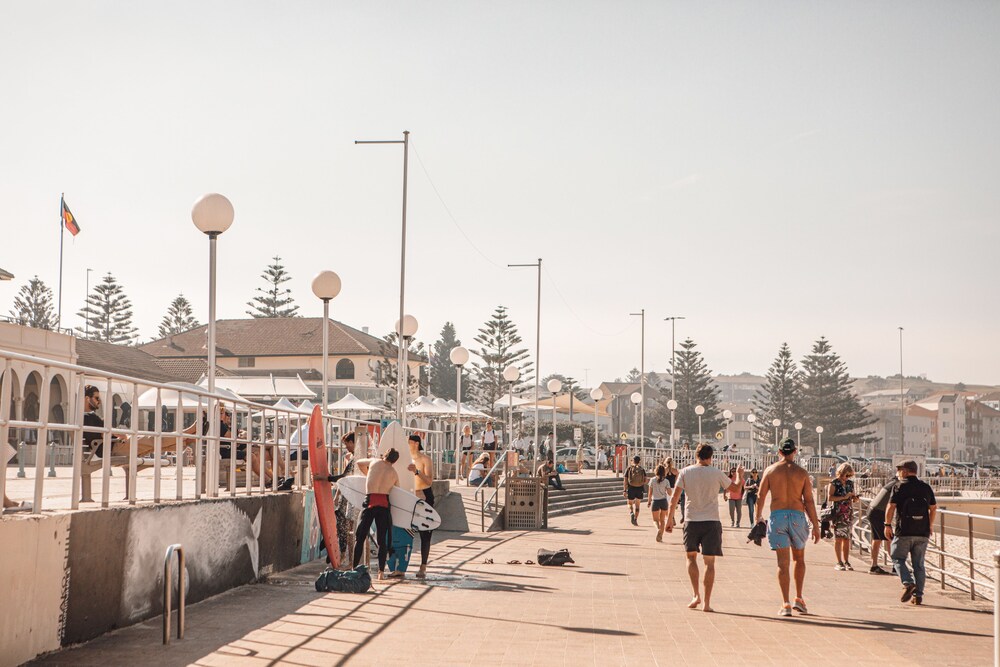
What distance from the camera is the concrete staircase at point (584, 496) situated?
32.1 meters

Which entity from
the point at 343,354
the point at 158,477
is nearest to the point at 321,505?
the point at 158,477

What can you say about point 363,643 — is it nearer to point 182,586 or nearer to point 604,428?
point 182,586

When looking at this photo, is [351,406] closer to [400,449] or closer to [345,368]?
[400,449]

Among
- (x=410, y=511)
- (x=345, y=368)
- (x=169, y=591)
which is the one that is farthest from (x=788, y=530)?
(x=345, y=368)

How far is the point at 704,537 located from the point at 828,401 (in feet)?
324

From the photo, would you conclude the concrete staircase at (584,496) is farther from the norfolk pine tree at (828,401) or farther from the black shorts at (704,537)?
the norfolk pine tree at (828,401)

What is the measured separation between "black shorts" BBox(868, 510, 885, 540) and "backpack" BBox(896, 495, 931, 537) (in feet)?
4.42

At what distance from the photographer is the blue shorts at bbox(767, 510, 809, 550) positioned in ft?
36.9

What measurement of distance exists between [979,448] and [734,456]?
142 meters

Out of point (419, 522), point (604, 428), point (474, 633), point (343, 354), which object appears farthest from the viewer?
point (604, 428)

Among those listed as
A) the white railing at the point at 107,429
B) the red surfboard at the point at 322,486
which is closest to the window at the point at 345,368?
the white railing at the point at 107,429

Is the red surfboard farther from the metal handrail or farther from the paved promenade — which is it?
the metal handrail

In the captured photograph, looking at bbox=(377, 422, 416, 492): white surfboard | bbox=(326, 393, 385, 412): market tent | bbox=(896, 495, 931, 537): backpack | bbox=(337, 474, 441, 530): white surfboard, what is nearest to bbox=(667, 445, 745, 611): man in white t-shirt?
bbox=(896, 495, 931, 537): backpack

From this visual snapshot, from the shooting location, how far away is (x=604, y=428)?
133 metres
